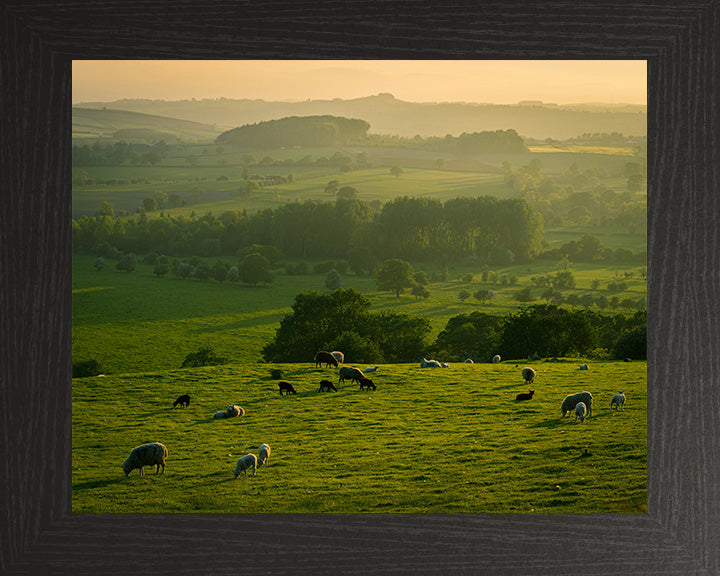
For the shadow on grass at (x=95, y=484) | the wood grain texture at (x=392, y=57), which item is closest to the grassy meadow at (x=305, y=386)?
the shadow on grass at (x=95, y=484)

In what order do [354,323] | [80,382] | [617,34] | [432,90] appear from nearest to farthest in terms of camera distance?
[617,34]
[432,90]
[80,382]
[354,323]

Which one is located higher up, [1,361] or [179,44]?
[179,44]

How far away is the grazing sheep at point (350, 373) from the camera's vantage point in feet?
15.1

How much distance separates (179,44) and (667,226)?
2.05 meters

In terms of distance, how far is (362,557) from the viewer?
2629 millimetres

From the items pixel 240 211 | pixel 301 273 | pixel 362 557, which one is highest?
pixel 240 211

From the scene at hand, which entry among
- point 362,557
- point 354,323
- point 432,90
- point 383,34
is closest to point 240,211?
point 354,323

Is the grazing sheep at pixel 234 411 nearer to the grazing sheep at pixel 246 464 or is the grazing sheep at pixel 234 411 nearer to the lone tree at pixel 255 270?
the grazing sheep at pixel 246 464

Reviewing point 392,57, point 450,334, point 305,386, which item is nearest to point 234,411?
point 305,386

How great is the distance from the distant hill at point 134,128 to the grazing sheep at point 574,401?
2.87m

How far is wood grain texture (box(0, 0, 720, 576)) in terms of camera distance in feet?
8.59

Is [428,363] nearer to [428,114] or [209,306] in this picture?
[209,306]

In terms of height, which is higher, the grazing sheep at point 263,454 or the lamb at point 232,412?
the lamb at point 232,412

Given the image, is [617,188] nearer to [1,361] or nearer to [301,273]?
[301,273]
